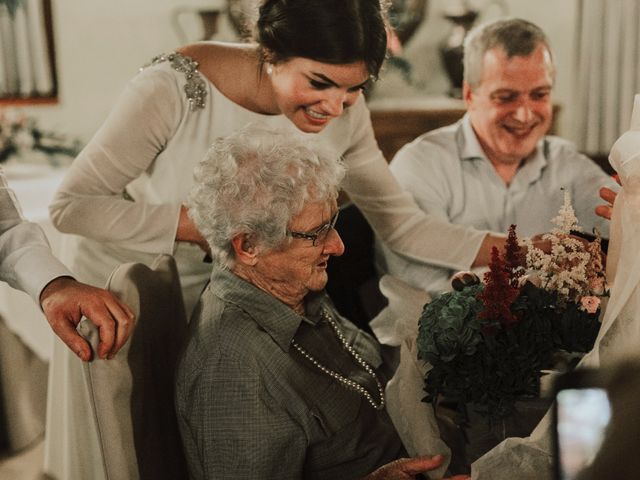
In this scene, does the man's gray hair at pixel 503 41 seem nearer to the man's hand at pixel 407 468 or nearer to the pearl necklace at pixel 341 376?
the pearl necklace at pixel 341 376

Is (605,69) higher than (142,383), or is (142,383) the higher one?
(605,69)

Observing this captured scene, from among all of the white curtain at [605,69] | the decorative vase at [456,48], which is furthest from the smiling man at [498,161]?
the white curtain at [605,69]

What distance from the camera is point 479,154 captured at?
2.43 meters

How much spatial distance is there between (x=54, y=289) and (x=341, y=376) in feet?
1.83

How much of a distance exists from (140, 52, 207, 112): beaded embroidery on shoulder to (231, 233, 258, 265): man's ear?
495 millimetres

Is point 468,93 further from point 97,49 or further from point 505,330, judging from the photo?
point 97,49

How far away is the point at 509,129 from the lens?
7.75 ft

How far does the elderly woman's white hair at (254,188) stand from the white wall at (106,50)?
159 inches

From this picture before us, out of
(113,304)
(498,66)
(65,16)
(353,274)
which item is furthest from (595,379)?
(65,16)

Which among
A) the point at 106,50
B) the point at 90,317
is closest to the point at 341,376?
the point at 90,317

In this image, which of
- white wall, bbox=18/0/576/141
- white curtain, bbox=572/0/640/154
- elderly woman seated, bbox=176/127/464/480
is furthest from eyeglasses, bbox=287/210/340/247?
white wall, bbox=18/0/576/141

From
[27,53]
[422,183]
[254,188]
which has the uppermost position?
[254,188]

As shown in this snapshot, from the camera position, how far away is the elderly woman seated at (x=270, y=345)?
141 cm

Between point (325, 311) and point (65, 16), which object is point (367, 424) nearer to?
point (325, 311)
